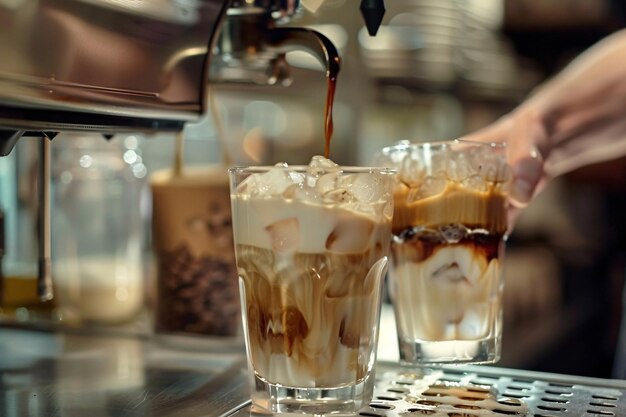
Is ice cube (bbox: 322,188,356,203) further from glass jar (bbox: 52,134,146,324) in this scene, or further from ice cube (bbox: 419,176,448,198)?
glass jar (bbox: 52,134,146,324)

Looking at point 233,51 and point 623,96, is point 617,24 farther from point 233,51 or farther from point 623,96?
point 233,51

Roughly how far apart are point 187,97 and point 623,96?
641 mm

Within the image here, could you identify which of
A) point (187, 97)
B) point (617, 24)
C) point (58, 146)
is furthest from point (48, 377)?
point (617, 24)

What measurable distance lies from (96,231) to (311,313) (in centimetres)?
74

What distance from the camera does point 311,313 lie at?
0.75m

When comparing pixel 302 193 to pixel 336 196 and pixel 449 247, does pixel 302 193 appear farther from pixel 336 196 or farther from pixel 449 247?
pixel 449 247

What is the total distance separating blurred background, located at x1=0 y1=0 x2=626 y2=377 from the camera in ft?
8.20

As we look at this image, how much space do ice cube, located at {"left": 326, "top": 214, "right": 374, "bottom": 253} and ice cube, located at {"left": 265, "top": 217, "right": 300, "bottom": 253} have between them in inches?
1.1

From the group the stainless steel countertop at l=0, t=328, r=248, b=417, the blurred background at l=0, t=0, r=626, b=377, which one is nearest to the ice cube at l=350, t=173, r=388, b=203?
the stainless steel countertop at l=0, t=328, r=248, b=417

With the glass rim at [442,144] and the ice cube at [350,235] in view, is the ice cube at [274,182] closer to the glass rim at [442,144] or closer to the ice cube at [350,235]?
the ice cube at [350,235]

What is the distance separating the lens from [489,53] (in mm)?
2752

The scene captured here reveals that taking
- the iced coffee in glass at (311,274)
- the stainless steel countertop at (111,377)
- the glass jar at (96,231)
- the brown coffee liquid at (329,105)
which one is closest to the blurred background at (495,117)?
the glass jar at (96,231)

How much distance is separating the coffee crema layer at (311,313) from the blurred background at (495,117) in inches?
55.7

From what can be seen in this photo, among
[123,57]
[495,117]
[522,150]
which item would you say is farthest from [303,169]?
[495,117]
